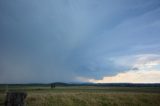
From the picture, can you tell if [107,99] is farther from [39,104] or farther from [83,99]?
[39,104]

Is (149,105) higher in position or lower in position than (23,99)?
lower

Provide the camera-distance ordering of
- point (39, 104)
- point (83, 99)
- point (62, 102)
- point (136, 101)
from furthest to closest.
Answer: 1. point (136, 101)
2. point (83, 99)
3. point (62, 102)
4. point (39, 104)

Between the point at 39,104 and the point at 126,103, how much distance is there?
10663 mm

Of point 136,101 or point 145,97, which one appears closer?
point 136,101

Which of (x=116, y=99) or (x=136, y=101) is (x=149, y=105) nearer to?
(x=136, y=101)

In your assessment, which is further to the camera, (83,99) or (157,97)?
(157,97)

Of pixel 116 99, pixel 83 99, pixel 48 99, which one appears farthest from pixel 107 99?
pixel 48 99

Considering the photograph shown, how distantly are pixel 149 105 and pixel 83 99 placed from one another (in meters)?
8.58

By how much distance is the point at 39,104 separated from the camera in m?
21.7

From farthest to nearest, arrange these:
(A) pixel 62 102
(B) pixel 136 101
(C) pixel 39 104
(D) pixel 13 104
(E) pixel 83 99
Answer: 1. (B) pixel 136 101
2. (E) pixel 83 99
3. (A) pixel 62 102
4. (C) pixel 39 104
5. (D) pixel 13 104

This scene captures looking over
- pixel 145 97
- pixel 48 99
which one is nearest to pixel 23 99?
pixel 48 99

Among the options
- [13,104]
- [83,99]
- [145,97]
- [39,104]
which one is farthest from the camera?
[145,97]

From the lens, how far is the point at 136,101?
85.8 ft

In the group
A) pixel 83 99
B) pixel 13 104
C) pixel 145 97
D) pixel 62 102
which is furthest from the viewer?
pixel 145 97
